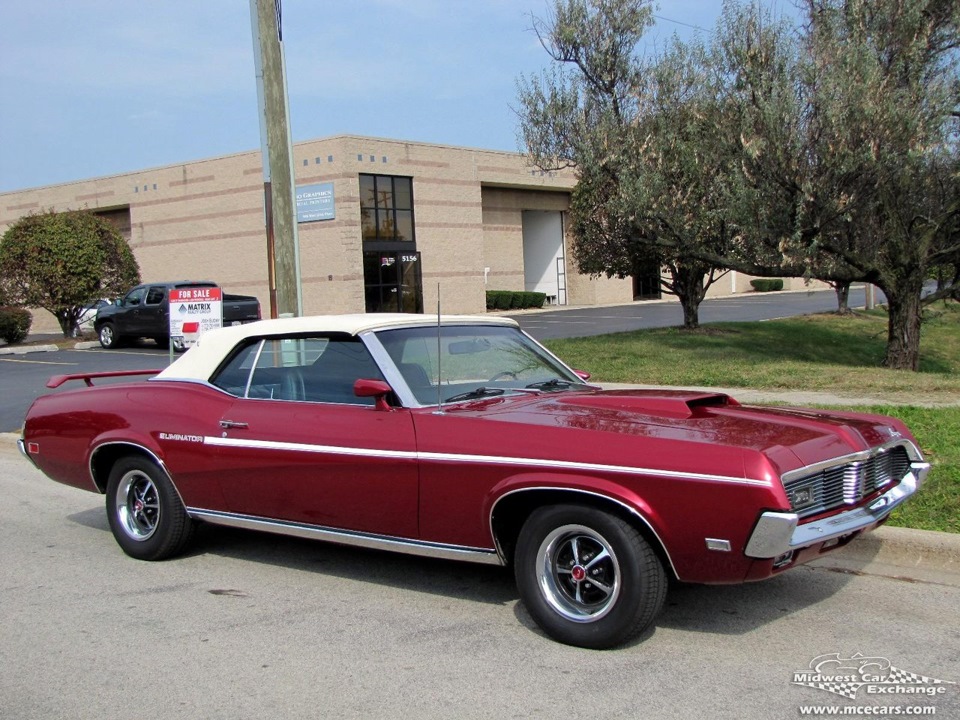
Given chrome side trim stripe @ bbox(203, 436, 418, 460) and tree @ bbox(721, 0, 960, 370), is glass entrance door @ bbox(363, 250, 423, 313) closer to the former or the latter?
tree @ bbox(721, 0, 960, 370)

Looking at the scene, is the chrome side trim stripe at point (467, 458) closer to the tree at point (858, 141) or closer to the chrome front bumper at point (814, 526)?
the chrome front bumper at point (814, 526)

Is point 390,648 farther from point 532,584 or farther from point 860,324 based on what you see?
point 860,324

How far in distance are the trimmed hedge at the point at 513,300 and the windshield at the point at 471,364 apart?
3442 cm

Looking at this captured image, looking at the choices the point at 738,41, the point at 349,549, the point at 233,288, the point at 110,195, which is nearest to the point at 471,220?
the point at 233,288

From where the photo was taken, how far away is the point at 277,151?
10273 millimetres

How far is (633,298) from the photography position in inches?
1861

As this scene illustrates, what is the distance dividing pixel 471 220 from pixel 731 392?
87.2 ft

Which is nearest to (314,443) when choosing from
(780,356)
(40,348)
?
(780,356)

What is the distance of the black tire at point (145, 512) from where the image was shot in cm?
600

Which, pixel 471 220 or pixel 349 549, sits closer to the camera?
pixel 349 549

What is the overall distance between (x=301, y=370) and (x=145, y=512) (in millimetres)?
1551

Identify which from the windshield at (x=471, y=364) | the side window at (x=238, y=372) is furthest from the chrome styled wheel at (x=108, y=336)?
the windshield at (x=471, y=364)

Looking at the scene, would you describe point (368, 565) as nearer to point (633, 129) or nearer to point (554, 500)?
point (554, 500)

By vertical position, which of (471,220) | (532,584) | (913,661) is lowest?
(913,661)
